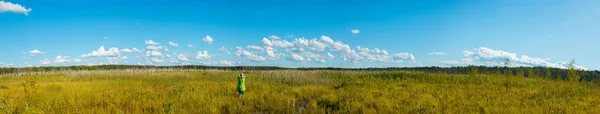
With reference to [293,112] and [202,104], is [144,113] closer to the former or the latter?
[202,104]

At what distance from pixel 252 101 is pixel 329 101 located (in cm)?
271

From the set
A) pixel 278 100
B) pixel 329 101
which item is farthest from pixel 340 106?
pixel 278 100

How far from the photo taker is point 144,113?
29.1 feet

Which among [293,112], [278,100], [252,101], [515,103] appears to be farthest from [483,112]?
[252,101]

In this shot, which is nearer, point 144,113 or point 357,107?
point 144,113

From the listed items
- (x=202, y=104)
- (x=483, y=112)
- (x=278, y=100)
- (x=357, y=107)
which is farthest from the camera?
(x=278, y=100)

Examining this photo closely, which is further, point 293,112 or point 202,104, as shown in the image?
point 202,104

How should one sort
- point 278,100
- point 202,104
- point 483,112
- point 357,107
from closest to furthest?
point 483,112 < point 357,107 < point 202,104 < point 278,100

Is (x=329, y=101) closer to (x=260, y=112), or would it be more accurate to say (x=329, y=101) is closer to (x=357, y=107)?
(x=357, y=107)

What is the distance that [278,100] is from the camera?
428 inches

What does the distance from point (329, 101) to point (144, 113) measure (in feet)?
18.9

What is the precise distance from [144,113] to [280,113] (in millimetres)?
3808

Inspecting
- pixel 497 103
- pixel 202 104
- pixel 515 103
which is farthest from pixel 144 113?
pixel 515 103

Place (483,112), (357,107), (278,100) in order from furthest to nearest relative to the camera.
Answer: (278,100) → (357,107) → (483,112)
